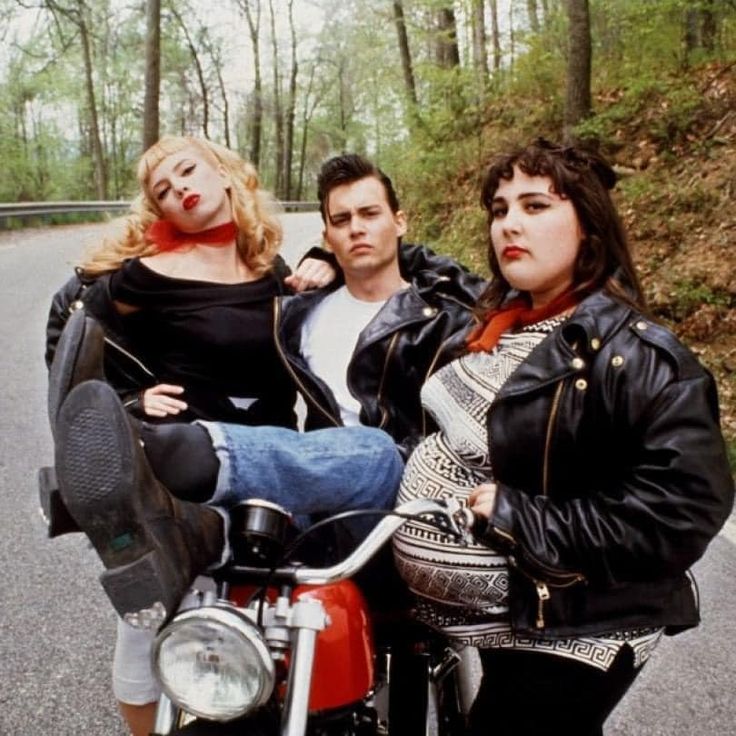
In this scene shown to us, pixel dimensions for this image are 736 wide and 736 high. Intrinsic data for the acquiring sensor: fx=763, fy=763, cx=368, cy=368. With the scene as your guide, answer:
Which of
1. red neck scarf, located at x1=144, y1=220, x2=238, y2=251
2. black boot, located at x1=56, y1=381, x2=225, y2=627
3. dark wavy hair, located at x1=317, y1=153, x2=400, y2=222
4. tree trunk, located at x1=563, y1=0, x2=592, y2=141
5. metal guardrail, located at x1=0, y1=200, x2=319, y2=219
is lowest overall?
black boot, located at x1=56, y1=381, x2=225, y2=627

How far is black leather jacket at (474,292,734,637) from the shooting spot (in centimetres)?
146

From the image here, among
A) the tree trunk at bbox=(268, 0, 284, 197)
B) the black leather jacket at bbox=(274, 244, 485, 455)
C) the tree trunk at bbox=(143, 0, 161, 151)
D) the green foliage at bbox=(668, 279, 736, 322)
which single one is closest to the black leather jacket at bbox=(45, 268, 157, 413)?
the black leather jacket at bbox=(274, 244, 485, 455)

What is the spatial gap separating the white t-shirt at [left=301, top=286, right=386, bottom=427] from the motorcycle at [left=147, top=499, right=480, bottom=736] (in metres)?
0.71

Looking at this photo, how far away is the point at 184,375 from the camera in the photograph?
96.0 inches

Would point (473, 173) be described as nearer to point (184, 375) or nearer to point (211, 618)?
point (184, 375)

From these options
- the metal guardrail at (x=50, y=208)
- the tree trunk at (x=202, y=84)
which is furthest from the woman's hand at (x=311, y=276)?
the tree trunk at (x=202, y=84)

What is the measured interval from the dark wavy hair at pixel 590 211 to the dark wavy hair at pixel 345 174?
0.89m

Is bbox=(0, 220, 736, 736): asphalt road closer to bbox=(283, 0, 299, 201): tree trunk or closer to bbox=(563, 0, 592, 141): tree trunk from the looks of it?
bbox=(563, 0, 592, 141): tree trunk

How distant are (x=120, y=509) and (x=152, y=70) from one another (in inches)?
594

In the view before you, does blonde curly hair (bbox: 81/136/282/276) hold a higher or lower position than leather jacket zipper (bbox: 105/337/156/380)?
higher

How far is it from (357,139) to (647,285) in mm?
44163

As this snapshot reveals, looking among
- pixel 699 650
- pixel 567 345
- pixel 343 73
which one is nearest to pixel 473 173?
pixel 699 650

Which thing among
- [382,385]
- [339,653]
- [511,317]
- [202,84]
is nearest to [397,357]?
[382,385]

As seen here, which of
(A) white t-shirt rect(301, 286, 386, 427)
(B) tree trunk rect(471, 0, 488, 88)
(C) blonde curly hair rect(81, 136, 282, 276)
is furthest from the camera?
(B) tree trunk rect(471, 0, 488, 88)
